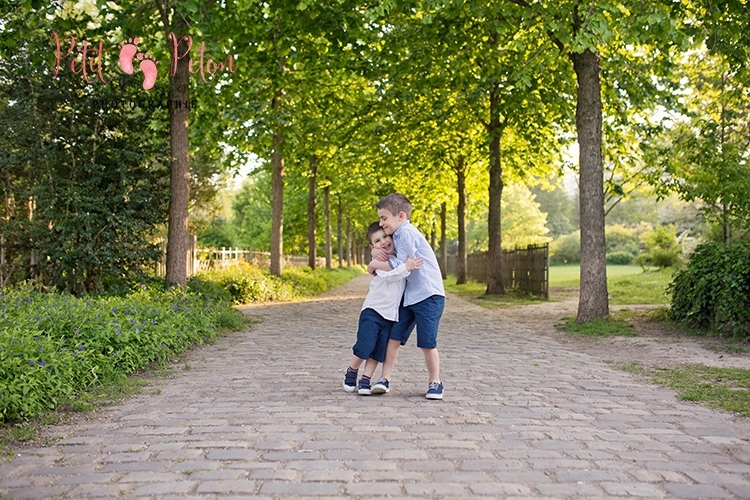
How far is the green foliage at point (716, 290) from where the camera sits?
10367 millimetres

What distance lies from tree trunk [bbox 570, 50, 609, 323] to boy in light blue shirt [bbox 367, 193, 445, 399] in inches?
297

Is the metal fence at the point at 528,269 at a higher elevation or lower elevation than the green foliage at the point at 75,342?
higher

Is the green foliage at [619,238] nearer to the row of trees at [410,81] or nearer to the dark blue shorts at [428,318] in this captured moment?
the row of trees at [410,81]

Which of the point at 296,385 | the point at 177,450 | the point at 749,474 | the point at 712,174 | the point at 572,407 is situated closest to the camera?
the point at 749,474

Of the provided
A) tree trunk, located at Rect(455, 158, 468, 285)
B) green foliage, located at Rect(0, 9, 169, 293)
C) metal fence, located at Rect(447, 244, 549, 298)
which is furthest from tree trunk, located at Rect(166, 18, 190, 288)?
tree trunk, located at Rect(455, 158, 468, 285)

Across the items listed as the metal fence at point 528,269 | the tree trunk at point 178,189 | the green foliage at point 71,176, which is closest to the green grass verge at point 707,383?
the tree trunk at point 178,189

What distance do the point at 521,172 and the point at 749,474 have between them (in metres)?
20.5

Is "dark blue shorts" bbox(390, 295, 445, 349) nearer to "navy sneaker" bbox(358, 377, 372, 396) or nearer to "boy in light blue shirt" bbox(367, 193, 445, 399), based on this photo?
"boy in light blue shirt" bbox(367, 193, 445, 399)

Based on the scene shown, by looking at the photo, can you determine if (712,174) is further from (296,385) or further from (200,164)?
(200,164)

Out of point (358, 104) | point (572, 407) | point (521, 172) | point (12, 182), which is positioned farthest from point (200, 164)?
point (572, 407)

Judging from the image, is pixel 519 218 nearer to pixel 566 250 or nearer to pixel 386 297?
pixel 566 250

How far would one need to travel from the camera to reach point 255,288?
18797 millimetres

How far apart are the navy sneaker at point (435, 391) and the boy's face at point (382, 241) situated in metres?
1.25

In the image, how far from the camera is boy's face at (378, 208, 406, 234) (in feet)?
20.5
